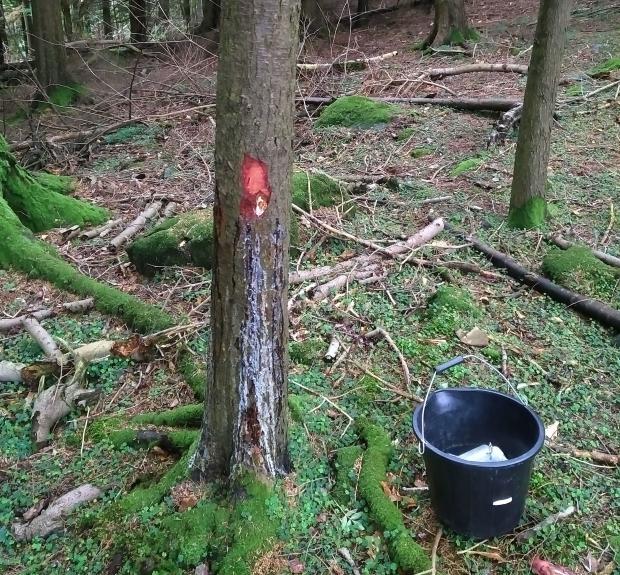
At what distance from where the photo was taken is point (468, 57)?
12.1m

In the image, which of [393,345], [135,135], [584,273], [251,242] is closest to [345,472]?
[393,345]

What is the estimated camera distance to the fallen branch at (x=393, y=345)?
3975 mm

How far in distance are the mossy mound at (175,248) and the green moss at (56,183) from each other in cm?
232

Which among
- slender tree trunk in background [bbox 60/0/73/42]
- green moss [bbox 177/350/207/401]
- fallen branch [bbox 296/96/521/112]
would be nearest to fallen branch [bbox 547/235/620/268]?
fallen branch [bbox 296/96/521/112]

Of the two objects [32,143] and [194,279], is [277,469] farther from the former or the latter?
[32,143]

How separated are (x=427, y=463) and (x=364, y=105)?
7522mm

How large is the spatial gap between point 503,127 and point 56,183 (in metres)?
5.83

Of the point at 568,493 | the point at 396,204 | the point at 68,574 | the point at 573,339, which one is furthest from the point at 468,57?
the point at 68,574

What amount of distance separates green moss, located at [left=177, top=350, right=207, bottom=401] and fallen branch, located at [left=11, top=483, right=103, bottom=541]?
0.87 m

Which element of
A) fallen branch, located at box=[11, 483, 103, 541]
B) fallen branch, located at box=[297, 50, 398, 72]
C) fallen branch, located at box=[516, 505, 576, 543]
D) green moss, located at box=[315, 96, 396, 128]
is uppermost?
fallen branch, located at box=[297, 50, 398, 72]

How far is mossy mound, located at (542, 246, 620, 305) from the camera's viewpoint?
5.11 m

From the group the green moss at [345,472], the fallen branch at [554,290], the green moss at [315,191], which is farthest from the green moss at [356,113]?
the green moss at [345,472]

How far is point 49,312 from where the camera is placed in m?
4.78

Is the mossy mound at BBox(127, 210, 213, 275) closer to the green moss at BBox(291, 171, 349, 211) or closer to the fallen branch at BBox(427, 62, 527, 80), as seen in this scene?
the green moss at BBox(291, 171, 349, 211)
